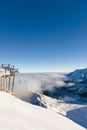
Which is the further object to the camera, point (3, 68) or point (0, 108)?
point (3, 68)

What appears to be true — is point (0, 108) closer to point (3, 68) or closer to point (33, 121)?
point (33, 121)

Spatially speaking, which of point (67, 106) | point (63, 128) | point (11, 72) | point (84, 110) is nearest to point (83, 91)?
point (67, 106)

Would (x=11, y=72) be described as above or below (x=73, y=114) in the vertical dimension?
above

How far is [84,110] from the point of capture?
95.6 feet

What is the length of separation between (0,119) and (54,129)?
220 centimetres

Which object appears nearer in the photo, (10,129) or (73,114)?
(10,129)

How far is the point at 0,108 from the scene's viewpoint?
7.63m

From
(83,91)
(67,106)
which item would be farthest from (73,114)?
(83,91)

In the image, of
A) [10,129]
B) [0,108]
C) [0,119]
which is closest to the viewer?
[10,129]

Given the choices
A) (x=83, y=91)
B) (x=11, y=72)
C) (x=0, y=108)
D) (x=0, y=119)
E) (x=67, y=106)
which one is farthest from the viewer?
(x=83, y=91)

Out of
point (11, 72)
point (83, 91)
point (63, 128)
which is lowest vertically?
Result: point (83, 91)

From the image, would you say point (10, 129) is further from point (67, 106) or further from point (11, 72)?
point (67, 106)

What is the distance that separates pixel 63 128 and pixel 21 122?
2063 mm

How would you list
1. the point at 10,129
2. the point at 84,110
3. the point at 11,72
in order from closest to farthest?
the point at 10,129 → the point at 11,72 → the point at 84,110
